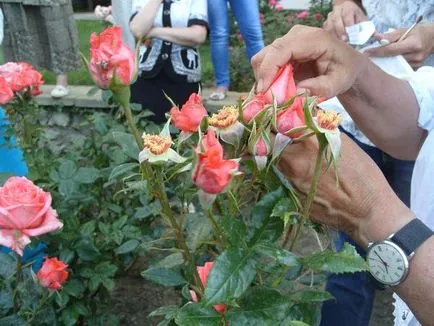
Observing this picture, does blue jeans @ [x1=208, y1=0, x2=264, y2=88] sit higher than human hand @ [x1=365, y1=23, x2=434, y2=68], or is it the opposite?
human hand @ [x1=365, y1=23, x2=434, y2=68]

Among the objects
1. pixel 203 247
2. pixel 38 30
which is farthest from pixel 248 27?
pixel 203 247

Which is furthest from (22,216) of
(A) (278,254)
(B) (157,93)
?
(B) (157,93)

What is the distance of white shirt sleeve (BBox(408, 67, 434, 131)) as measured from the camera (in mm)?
1300

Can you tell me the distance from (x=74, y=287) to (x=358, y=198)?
871 mm

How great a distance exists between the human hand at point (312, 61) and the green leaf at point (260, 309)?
28 centimetres

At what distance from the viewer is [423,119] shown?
1.31 meters

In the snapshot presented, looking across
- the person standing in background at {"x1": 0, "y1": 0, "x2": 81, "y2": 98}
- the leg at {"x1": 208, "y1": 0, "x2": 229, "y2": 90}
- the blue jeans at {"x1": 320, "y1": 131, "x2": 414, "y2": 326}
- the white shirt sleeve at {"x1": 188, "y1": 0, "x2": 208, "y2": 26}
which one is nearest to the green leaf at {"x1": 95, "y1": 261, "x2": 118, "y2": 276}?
the blue jeans at {"x1": 320, "y1": 131, "x2": 414, "y2": 326}

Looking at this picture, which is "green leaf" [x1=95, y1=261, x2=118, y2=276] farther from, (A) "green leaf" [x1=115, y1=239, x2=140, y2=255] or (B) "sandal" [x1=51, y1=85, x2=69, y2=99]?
(B) "sandal" [x1=51, y1=85, x2=69, y2=99]

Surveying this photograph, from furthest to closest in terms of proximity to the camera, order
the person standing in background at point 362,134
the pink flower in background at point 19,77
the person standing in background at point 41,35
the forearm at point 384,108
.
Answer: the person standing in background at point 41,35
the pink flower in background at point 19,77
the person standing in background at point 362,134
the forearm at point 384,108

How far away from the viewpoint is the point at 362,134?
1621 millimetres

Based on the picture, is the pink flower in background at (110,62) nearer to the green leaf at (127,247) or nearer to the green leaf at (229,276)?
the green leaf at (229,276)

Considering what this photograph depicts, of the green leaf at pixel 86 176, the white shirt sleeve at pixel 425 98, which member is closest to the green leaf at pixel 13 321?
the green leaf at pixel 86 176

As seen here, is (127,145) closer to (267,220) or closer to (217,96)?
(267,220)

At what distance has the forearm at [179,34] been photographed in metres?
2.68
